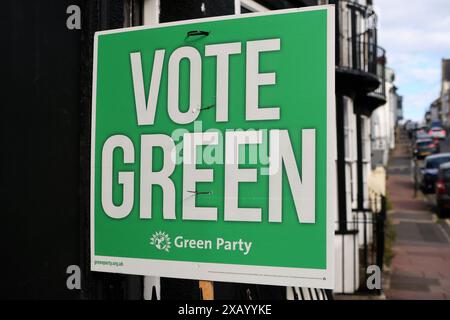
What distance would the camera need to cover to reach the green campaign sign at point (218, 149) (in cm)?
214

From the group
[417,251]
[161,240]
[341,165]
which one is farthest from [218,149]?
[417,251]

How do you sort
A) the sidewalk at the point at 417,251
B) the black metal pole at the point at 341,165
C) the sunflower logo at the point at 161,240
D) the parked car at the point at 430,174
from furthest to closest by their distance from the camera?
the parked car at the point at 430,174
the sidewalk at the point at 417,251
the black metal pole at the point at 341,165
the sunflower logo at the point at 161,240

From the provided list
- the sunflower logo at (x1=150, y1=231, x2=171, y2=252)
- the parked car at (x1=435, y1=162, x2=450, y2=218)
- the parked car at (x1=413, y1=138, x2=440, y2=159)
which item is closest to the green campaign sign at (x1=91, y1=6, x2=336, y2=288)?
the sunflower logo at (x1=150, y1=231, x2=171, y2=252)

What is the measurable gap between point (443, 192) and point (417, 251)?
5.64 metres

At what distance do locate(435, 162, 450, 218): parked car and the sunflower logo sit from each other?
57.0ft

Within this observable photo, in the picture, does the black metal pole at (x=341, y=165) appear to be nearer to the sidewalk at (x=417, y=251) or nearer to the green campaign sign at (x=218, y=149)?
the sidewalk at (x=417, y=251)

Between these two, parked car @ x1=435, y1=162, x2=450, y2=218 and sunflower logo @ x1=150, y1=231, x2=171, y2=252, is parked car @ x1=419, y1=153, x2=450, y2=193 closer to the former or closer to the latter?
parked car @ x1=435, y1=162, x2=450, y2=218

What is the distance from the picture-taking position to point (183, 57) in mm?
2334

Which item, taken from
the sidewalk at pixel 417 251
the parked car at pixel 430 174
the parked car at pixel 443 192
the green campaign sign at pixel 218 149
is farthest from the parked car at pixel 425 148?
the green campaign sign at pixel 218 149

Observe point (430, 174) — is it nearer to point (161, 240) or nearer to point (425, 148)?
point (425, 148)

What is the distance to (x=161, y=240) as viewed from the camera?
2350 mm
